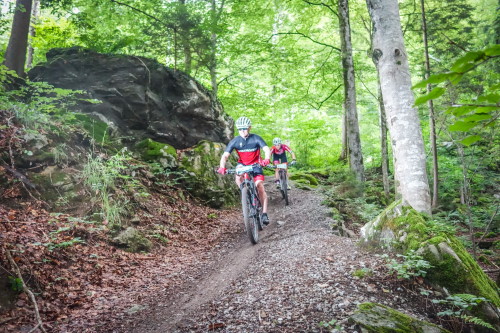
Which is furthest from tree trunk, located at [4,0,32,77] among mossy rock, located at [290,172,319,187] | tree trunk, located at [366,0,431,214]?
mossy rock, located at [290,172,319,187]

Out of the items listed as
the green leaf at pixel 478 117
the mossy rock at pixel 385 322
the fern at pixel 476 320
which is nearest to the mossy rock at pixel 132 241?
the mossy rock at pixel 385 322

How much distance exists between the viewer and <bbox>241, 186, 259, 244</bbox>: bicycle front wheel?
657 centimetres

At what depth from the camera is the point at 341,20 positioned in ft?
40.5

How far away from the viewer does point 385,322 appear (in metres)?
2.85

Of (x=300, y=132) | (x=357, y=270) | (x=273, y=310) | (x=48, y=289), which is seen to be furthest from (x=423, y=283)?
(x=300, y=132)

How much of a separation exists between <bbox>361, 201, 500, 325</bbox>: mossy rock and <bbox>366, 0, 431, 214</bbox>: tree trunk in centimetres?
→ 38

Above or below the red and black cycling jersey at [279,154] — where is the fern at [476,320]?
below

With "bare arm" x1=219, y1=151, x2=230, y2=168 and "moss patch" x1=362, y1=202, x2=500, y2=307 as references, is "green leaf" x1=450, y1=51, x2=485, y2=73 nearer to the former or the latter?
"moss patch" x1=362, y1=202, x2=500, y2=307

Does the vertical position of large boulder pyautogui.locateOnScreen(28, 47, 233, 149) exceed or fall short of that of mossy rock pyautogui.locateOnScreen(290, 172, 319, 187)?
it exceeds it

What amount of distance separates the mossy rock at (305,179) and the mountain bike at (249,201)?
8.92 metres

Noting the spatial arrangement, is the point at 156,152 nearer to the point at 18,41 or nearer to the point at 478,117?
the point at 18,41

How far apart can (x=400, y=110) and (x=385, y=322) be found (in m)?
3.37

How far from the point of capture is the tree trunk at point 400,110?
16.1 ft

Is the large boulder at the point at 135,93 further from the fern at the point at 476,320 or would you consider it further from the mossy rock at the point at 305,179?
the fern at the point at 476,320
